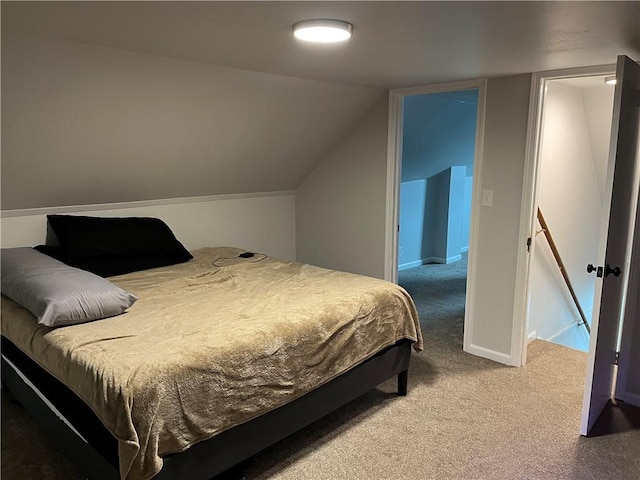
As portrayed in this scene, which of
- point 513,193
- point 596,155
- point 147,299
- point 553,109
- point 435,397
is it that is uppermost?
point 553,109

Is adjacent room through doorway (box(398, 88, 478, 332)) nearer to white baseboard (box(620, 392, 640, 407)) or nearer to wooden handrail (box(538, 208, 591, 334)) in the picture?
wooden handrail (box(538, 208, 591, 334))

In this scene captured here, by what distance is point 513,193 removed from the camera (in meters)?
3.17

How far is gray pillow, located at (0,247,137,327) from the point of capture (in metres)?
2.05

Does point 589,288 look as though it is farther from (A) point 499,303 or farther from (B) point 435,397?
(B) point 435,397

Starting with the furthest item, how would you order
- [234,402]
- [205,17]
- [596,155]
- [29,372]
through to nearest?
[596,155] < [29,372] < [234,402] < [205,17]

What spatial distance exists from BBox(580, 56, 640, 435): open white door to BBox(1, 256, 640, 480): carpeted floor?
21 centimetres

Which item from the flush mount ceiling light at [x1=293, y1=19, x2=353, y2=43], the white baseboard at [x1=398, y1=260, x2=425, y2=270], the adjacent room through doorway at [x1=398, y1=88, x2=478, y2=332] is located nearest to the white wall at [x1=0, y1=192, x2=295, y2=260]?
the adjacent room through doorway at [x1=398, y1=88, x2=478, y2=332]

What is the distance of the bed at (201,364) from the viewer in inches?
67.7

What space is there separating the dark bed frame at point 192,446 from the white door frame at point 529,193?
110cm

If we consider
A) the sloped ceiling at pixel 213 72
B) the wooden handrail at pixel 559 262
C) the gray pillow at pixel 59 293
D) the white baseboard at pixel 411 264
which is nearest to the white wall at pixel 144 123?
the sloped ceiling at pixel 213 72

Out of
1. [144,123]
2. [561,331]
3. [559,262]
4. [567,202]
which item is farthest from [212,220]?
[561,331]

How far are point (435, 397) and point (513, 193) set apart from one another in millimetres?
1383

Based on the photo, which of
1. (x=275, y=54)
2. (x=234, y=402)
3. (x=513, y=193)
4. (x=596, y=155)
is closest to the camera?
(x=234, y=402)

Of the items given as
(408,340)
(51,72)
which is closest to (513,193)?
(408,340)
